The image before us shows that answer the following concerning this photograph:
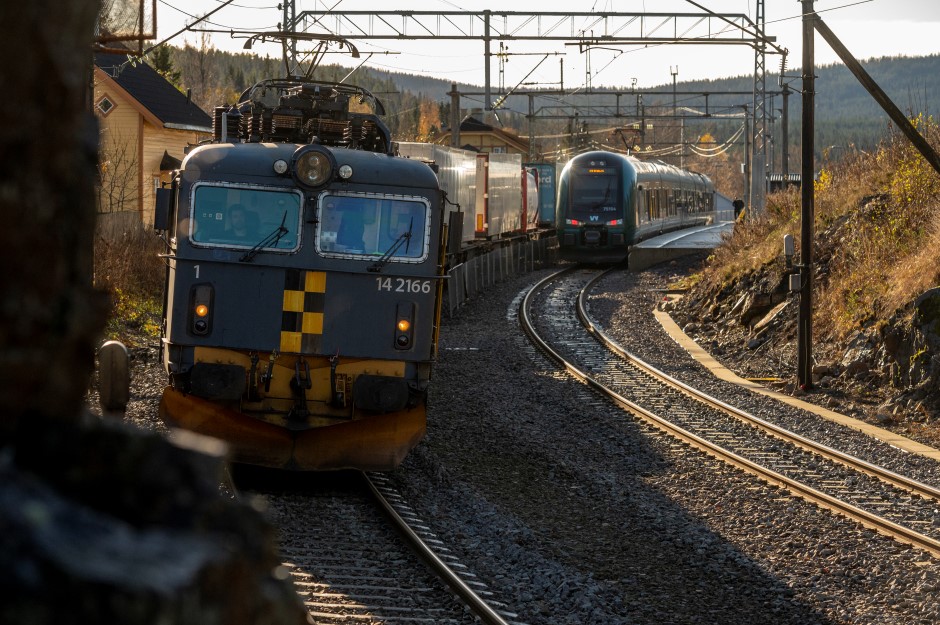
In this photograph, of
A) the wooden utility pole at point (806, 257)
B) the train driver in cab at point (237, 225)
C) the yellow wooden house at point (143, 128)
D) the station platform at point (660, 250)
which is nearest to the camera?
the train driver in cab at point (237, 225)

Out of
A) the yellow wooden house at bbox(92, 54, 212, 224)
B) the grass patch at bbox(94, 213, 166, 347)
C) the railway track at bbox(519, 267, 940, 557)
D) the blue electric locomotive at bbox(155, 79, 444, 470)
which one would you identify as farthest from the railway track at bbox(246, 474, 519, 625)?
the yellow wooden house at bbox(92, 54, 212, 224)

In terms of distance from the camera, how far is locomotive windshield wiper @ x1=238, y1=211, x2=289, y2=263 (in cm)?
980

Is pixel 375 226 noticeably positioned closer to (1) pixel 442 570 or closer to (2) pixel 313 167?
(2) pixel 313 167

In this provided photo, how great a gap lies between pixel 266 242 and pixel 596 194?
28.5 m

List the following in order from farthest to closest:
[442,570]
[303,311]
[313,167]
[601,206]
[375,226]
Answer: [601,206] < [375,226] < [313,167] < [303,311] < [442,570]

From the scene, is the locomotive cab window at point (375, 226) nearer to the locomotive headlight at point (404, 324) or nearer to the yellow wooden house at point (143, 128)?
the locomotive headlight at point (404, 324)

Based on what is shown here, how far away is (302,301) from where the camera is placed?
984 centimetres

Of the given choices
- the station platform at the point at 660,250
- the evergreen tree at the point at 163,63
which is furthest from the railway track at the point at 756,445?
the evergreen tree at the point at 163,63

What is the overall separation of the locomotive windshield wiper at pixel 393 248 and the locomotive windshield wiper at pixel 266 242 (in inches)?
33.1

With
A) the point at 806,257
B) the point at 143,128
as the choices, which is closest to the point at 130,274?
the point at 806,257

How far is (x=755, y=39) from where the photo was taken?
92.8ft

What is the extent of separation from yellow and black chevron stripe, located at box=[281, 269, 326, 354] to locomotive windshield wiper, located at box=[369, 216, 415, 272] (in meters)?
0.47

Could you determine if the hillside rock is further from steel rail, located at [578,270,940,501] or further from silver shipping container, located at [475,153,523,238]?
silver shipping container, located at [475,153,523,238]

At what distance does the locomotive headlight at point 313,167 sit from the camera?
9.91 meters
